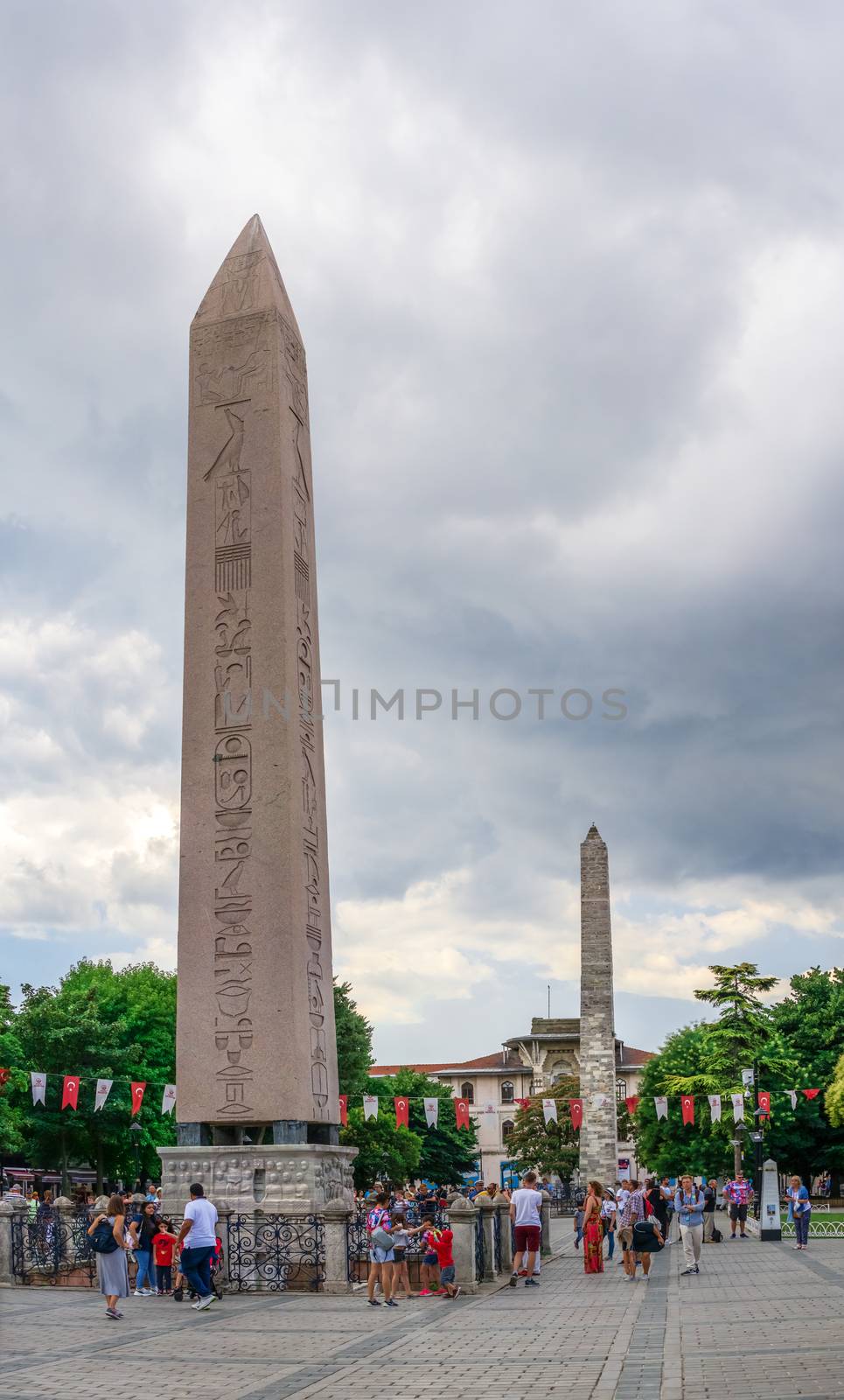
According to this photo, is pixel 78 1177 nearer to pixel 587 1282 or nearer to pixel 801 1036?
pixel 801 1036

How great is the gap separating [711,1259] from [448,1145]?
185 feet

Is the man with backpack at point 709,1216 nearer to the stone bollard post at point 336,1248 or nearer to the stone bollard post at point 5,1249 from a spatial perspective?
the stone bollard post at point 336,1248

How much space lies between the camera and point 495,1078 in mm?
107438

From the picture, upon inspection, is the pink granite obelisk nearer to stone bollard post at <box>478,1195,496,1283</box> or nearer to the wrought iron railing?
the wrought iron railing

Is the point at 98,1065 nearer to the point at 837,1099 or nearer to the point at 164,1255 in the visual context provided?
the point at 837,1099

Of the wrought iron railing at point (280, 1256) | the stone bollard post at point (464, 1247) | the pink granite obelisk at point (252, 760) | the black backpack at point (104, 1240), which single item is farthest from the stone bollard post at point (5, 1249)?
the stone bollard post at point (464, 1247)

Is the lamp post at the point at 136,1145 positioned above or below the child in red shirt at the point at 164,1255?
below

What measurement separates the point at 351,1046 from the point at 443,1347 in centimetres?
4687

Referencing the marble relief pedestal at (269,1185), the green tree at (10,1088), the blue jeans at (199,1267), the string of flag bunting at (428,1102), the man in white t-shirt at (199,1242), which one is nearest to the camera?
the man in white t-shirt at (199,1242)

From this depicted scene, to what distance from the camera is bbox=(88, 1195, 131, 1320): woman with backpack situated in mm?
16266

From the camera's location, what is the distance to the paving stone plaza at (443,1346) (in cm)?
1064

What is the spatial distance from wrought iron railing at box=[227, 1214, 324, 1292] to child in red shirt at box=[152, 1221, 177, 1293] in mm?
892

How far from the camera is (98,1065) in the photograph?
46500 mm

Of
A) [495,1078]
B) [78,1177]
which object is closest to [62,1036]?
[78,1177]
